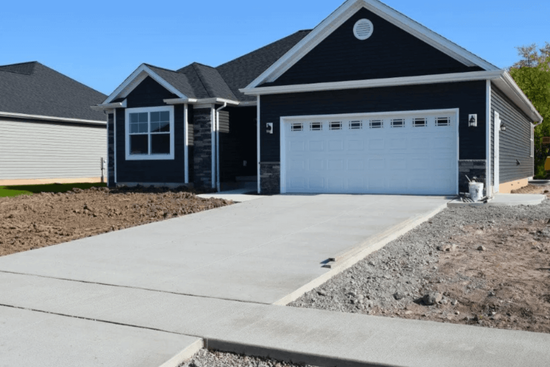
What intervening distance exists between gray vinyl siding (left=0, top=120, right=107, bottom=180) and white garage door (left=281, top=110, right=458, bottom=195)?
14267 millimetres

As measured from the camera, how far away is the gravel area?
4188 millimetres

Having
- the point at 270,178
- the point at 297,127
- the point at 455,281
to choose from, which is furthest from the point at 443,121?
the point at 455,281

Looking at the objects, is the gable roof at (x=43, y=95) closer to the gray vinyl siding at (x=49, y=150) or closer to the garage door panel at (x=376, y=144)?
the gray vinyl siding at (x=49, y=150)

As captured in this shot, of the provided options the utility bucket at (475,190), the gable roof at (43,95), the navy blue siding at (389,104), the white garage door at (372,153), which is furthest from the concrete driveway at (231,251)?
the gable roof at (43,95)

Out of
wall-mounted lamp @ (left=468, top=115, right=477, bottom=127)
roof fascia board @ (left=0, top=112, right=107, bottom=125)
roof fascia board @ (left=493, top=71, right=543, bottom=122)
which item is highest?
roof fascia board @ (left=0, top=112, right=107, bottom=125)

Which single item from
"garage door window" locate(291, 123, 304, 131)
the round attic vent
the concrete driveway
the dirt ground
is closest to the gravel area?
the concrete driveway

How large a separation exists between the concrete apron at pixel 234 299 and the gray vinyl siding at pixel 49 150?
1744 centimetres

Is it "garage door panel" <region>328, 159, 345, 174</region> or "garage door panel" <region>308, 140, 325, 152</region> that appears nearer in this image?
"garage door panel" <region>328, 159, 345, 174</region>

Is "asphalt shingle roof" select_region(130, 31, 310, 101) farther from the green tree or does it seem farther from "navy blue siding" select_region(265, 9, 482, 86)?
the green tree

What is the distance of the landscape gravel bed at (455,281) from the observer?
5.39 metres

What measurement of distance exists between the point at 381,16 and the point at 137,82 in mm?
8869

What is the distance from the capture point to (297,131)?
17.5m

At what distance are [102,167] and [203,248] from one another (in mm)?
22320

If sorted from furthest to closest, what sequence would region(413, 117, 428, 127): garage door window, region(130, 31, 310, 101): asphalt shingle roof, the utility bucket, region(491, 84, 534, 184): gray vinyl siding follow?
region(130, 31, 310, 101): asphalt shingle roof, region(491, 84, 534, 184): gray vinyl siding, region(413, 117, 428, 127): garage door window, the utility bucket
